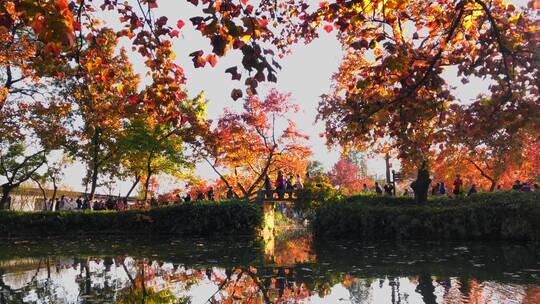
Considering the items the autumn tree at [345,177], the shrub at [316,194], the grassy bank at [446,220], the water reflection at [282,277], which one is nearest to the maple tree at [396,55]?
the water reflection at [282,277]

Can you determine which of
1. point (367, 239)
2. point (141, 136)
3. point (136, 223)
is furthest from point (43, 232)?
point (367, 239)

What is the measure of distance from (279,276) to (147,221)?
14.8m

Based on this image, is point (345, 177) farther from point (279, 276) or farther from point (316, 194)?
→ point (279, 276)

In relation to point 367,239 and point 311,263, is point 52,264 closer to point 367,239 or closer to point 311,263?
point 311,263

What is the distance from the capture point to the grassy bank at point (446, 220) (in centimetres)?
1608

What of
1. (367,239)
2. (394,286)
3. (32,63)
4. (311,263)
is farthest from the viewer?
(367,239)

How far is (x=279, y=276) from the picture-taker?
9.07 meters

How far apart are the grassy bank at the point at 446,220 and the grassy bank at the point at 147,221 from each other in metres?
3.85

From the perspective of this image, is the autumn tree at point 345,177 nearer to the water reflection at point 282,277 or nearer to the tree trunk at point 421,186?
the tree trunk at point 421,186

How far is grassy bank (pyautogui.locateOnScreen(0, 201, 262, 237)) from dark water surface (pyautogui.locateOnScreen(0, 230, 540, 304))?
734 cm

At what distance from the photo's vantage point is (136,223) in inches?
895

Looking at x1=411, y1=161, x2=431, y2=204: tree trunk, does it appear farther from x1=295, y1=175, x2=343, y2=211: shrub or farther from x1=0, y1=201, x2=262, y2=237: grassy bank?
x1=0, y1=201, x2=262, y2=237: grassy bank

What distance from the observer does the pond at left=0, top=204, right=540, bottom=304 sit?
278 inches

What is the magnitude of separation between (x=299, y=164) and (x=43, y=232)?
54.8 feet
